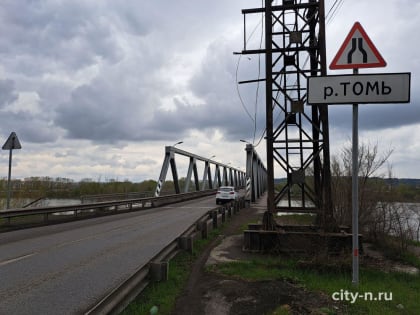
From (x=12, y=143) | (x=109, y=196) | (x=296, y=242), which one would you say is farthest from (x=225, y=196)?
(x=296, y=242)

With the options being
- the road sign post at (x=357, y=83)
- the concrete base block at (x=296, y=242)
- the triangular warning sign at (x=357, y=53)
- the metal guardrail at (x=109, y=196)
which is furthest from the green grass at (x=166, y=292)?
the metal guardrail at (x=109, y=196)

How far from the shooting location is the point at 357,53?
5.38m

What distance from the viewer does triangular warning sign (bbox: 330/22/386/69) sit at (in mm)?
5328

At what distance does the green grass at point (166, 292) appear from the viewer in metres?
4.90

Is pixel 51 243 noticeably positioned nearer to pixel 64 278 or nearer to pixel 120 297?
pixel 64 278

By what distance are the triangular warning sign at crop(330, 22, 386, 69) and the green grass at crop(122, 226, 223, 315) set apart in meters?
4.24

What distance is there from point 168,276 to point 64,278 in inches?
76.0

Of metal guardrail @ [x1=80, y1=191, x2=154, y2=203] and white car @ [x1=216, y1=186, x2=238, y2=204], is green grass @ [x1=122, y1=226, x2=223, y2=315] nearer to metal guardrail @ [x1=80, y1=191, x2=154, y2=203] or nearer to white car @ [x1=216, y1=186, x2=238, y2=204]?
metal guardrail @ [x1=80, y1=191, x2=154, y2=203]

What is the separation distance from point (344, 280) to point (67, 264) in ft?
18.3

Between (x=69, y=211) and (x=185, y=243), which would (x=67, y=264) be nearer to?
(x=185, y=243)

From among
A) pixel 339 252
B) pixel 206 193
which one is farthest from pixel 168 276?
pixel 206 193

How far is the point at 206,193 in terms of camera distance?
1993 inches

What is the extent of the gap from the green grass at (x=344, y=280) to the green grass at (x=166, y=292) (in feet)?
2.46

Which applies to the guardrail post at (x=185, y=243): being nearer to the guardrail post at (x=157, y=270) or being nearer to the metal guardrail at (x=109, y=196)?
the guardrail post at (x=157, y=270)
